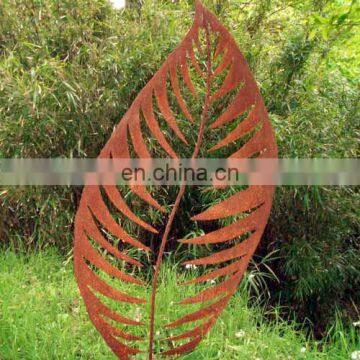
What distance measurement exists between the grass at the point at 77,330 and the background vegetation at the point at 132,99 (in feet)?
1.14

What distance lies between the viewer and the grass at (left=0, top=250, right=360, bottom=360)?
2.30m

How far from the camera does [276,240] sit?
10.8ft

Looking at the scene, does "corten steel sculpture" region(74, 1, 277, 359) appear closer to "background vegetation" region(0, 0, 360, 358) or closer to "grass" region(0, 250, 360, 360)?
"grass" region(0, 250, 360, 360)

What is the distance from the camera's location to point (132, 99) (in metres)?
3.25

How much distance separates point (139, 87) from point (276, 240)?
109 centimetres

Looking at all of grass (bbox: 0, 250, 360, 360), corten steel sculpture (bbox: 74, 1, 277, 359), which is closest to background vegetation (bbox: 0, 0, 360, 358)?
grass (bbox: 0, 250, 360, 360)

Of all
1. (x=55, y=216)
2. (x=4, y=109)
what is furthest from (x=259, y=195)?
(x=4, y=109)

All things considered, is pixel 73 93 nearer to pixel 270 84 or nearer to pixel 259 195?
pixel 270 84

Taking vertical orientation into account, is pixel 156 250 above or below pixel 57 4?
below

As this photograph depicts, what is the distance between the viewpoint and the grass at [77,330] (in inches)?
90.7

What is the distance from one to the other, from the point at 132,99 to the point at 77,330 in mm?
1327

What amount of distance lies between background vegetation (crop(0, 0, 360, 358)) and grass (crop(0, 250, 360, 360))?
346mm

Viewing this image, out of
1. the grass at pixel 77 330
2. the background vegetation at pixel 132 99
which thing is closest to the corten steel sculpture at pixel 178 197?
the grass at pixel 77 330

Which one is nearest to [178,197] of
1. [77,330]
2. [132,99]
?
[77,330]
